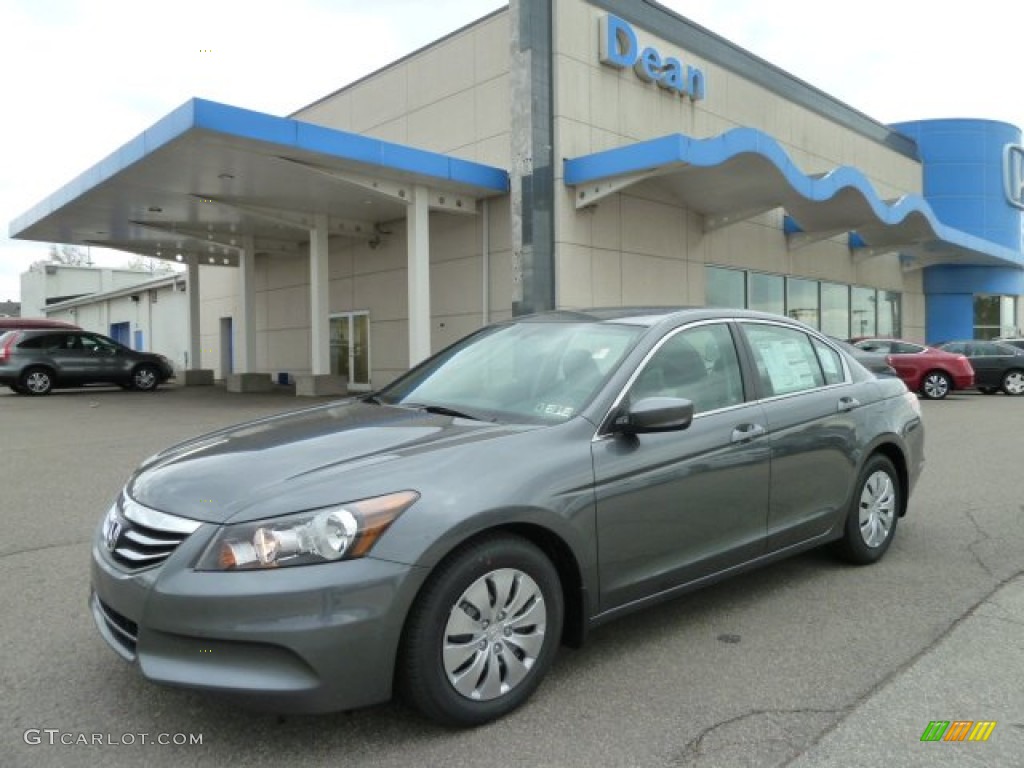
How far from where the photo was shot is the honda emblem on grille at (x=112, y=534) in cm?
286

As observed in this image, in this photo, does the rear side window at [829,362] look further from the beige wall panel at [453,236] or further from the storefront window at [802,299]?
the storefront window at [802,299]

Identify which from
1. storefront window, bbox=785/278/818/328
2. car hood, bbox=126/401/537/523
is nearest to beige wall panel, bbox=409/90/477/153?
storefront window, bbox=785/278/818/328

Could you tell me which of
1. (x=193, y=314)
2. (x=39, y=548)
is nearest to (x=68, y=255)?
(x=193, y=314)

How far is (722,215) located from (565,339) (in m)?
17.4

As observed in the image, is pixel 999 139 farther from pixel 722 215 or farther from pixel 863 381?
pixel 863 381

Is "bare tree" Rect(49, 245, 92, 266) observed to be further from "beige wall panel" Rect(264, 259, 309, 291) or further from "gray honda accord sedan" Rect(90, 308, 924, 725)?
"gray honda accord sedan" Rect(90, 308, 924, 725)

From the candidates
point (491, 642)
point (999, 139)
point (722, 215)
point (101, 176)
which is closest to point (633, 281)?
point (722, 215)

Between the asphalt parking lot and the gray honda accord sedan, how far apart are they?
0.84 feet

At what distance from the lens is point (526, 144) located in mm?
16000

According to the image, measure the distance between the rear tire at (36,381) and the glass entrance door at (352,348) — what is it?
22.2ft

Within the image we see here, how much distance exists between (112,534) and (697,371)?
2654 millimetres

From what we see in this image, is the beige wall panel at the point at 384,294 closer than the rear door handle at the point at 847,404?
No

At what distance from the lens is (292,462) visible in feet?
9.45

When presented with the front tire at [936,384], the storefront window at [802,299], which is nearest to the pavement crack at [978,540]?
the front tire at [936,384]
